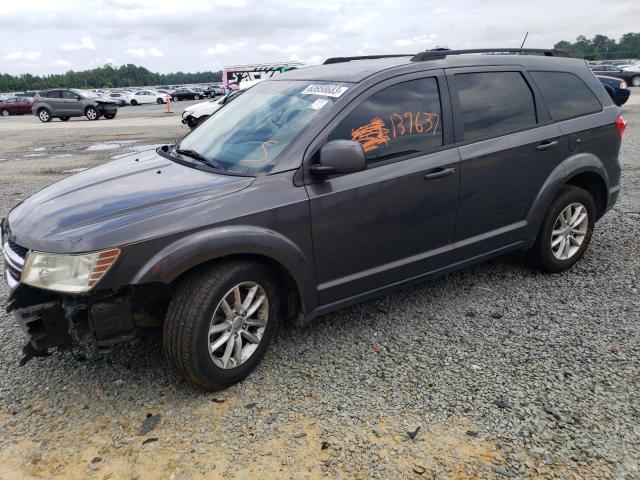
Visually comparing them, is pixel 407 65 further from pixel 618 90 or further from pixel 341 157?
pixel 618 90

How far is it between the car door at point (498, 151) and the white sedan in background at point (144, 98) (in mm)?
47033

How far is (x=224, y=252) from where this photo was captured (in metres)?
2.74

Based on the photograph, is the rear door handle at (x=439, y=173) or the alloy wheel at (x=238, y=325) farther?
the rear door handle at (x=439, y=173)

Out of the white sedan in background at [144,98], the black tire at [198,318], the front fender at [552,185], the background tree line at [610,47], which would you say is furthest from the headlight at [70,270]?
the background tree line at [610,47]

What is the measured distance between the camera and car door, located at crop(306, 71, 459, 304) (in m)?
3.13

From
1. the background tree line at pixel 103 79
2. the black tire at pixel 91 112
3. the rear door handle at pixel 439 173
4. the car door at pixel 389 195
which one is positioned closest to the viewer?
the car door at pixel 389 195

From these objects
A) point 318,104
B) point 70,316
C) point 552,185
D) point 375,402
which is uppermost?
point 318,104

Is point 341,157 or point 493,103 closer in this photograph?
point 341,157

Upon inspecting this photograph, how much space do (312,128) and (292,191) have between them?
1.42ft

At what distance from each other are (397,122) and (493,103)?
3.00 ft

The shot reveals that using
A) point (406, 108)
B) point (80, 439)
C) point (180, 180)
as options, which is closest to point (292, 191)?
point (180, 180)

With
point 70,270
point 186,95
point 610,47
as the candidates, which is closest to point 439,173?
point 70,270

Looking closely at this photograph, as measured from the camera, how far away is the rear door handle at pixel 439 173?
3.41 m

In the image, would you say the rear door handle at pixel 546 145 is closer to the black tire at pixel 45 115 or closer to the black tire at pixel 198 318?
the black tire at pixel 198 318
